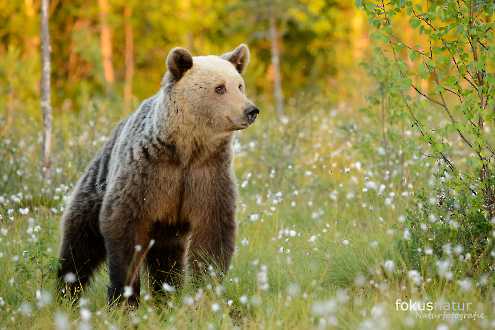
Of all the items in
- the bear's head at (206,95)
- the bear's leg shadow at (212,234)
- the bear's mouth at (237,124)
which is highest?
the bear's head at (206,95)

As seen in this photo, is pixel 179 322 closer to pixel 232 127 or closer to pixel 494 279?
pixel 232 127

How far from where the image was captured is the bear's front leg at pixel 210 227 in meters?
4.52

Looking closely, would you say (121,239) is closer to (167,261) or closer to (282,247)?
(167,261)

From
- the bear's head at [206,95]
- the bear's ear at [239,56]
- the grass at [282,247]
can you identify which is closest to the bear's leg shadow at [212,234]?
the grass at [282,247]

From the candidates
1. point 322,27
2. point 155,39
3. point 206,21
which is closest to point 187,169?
point 322,27

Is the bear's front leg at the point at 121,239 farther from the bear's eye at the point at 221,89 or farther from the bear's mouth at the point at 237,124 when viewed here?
the bear's eye at the point at 221,89

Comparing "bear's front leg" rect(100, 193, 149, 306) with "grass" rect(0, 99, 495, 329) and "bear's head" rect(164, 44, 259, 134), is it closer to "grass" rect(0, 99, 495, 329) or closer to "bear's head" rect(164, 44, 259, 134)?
"grass" rect(0, 99, 495, 329)

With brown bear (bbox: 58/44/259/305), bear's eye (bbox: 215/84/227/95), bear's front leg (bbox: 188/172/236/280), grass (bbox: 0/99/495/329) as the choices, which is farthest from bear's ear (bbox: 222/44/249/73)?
grass (bbox: 0/99/495/329)

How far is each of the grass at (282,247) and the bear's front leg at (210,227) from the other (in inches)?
6.3

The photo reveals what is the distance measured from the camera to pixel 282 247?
4852 mm

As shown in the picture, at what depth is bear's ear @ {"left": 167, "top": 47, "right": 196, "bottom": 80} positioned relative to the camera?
178 inches

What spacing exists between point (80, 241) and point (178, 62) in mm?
1463

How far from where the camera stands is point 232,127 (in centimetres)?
454

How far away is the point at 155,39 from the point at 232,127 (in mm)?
19175
